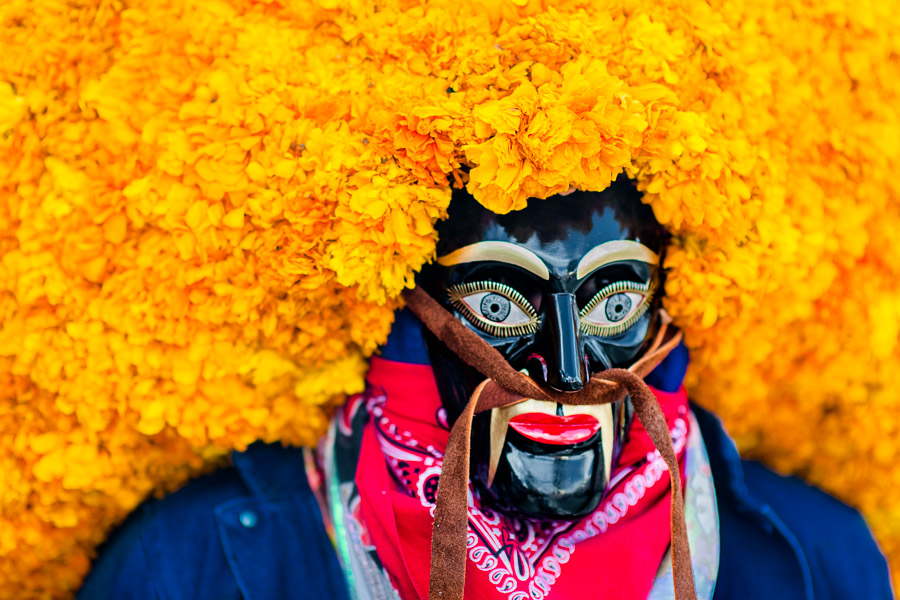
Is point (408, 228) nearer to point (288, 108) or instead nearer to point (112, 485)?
point (288, 108)

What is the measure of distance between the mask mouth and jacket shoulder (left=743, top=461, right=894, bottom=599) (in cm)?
73

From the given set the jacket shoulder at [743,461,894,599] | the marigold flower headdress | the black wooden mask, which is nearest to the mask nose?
the black wooden mask

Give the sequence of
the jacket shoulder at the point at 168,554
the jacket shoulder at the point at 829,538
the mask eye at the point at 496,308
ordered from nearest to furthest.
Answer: the mask eye at the point at 496,308, the jacket shoulder at the point at 168,554, the jacket shoulder at the point at 829,538

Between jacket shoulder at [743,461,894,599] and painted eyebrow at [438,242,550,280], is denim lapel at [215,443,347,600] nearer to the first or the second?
painted eyebrow at [438,242,550,280]

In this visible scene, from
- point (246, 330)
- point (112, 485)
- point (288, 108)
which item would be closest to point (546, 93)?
point (288, 108)

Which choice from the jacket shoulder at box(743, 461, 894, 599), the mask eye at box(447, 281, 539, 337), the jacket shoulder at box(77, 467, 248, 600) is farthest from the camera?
the jacket shoulder at box(743, 461, 894, 599)

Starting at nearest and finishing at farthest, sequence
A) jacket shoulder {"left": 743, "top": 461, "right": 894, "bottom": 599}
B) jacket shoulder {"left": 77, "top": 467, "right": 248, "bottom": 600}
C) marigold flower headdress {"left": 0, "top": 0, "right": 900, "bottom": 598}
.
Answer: marigold flower headdress {"left": 0, "top": 0, "right": 900, "bottom": 598} → jacket shoulder {"left": 77, "top": 467, "right": 248, "bottom": 600} → jacket shoulder {"left": 743, "top": 461, "right": 894, "bottom": 599}

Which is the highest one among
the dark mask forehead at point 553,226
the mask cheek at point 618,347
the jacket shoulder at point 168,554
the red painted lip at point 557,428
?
the dark mask forehead at point 553,226

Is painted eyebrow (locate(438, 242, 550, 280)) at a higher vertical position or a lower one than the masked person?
higher

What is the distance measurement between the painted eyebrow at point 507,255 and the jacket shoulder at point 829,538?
3.37ft

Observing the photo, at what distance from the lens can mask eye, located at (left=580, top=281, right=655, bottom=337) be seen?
170 cm

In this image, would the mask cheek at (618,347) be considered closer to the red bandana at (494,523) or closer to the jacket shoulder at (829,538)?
the red bandana at (494,523)

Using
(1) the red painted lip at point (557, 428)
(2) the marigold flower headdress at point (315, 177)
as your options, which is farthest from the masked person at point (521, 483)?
(2) the marigold flower headdress at point (315, 177)

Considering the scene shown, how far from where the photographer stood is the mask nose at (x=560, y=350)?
1601 mm
